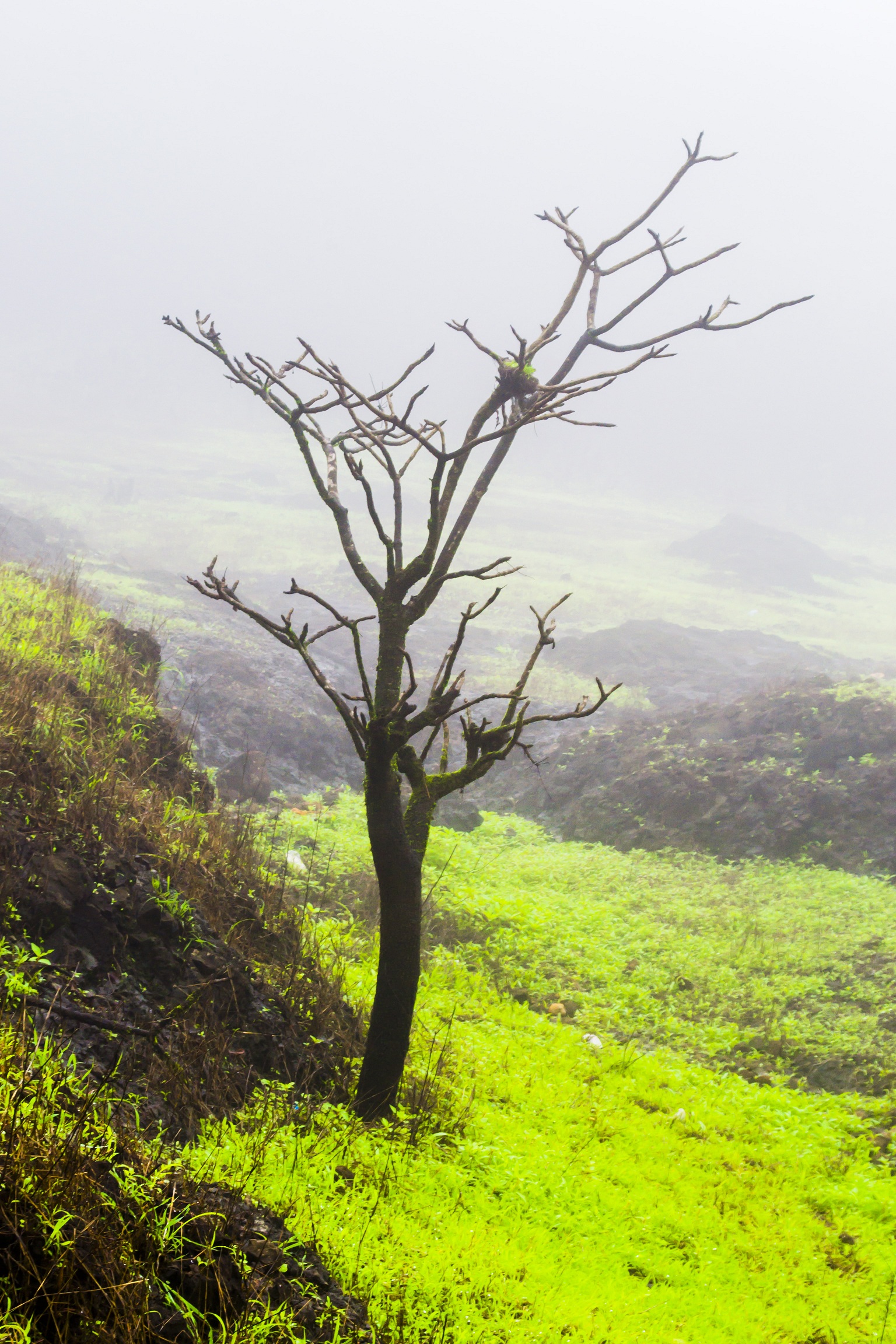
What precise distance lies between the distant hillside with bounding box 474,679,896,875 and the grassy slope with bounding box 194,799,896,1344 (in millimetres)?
2175

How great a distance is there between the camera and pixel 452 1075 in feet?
17.4

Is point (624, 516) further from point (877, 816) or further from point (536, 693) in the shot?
point (877, 816)

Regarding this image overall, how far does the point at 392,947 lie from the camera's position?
442cm

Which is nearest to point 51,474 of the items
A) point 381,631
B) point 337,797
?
point 337,797

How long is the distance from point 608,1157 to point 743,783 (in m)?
9.16

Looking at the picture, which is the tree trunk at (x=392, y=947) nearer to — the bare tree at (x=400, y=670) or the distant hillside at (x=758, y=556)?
the bare tree at (x=400, y=670)

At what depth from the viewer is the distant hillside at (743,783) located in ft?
37.9

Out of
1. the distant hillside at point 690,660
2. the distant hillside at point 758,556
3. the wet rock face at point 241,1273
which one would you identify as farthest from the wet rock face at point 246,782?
the distant hillside at point 758,556

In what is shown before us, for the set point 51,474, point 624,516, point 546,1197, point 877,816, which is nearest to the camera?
point 546,1197

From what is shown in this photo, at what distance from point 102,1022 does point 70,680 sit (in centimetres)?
482

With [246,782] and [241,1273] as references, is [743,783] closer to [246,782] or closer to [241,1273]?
[246,782]

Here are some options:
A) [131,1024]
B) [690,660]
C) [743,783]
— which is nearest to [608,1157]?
[131,1024]

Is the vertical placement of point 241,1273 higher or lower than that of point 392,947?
lower

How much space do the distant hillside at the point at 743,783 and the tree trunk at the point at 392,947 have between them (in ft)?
25.5
